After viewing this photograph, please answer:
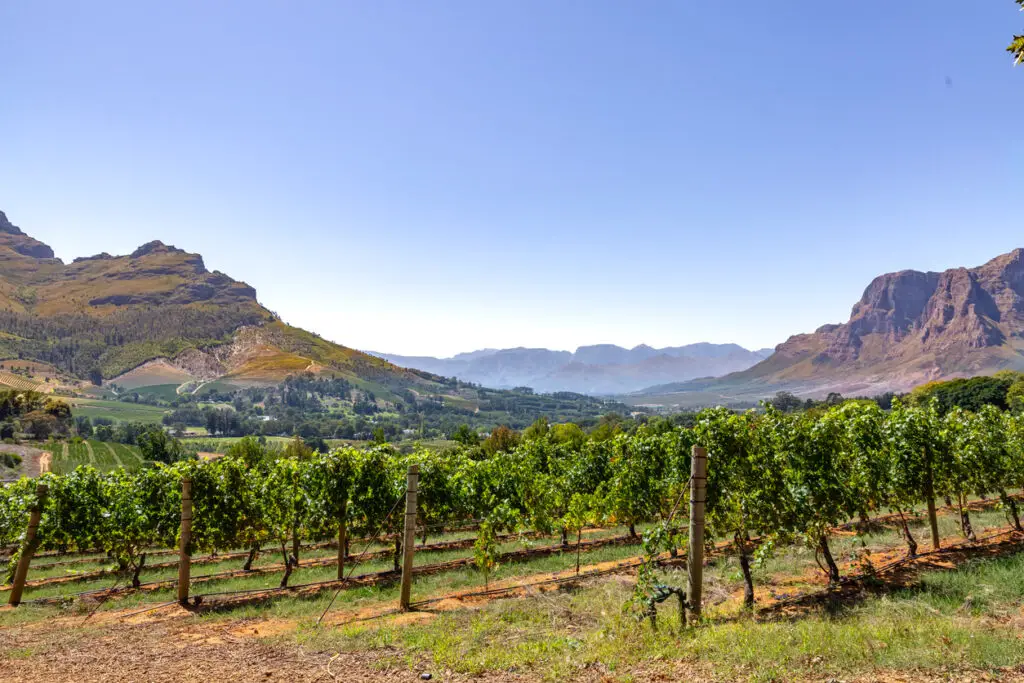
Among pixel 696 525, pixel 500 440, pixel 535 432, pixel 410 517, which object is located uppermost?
pixel 696 525

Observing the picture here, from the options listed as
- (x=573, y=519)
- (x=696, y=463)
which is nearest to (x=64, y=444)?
(x=573, y=519)

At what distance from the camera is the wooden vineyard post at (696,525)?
8.77 m

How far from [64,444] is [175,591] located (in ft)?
444

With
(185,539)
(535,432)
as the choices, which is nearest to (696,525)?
(185,539)

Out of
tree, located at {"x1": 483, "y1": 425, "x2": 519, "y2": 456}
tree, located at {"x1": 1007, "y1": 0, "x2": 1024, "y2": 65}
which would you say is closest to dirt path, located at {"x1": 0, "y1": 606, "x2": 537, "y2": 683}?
tree, located at {"x1": 1007, "y1": 0, "x2": 1024, "y2": 65}

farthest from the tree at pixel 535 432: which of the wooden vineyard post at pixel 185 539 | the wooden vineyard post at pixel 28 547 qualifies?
the wooden vineyard post at pixel 28 547

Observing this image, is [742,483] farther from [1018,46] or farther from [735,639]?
[1018,46]

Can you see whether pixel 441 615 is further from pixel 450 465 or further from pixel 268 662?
pixel 450 465

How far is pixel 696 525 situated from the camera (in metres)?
8.73

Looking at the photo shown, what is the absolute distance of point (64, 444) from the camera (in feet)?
380

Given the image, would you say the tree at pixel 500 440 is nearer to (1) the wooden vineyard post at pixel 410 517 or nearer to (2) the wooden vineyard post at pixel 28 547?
(2) the wooden vineyard post at pixel 28 547

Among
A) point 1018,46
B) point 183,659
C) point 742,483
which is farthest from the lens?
point 742,483

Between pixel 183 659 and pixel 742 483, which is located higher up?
pixel 742 483

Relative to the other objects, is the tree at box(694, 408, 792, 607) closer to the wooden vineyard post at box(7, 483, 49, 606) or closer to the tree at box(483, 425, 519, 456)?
the wooden vineyard post at box(7, 483, 49, 606)
